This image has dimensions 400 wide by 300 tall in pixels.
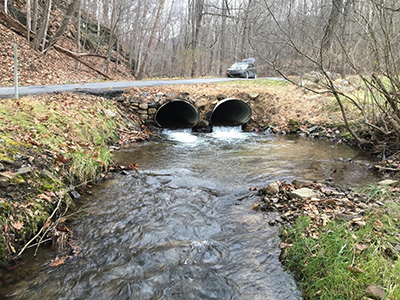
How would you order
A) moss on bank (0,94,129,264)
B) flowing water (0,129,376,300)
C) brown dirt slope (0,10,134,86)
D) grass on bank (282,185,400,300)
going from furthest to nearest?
brown dirt slope (0,10,134,86), moss on bank (0,94,129,264), flowing water (0,129,376,300), grass on bank (282,185,400,300)

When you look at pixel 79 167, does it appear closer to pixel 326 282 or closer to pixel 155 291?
pixel 155 291

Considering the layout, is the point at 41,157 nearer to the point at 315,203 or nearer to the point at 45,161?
the point at 45,161

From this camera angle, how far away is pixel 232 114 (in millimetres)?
13242

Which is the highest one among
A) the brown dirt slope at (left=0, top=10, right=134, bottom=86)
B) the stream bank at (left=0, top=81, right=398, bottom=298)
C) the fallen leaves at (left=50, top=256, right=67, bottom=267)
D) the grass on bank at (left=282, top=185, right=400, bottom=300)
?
the brown dirt slope at (left=0, top=10, right=134, bottom=86)

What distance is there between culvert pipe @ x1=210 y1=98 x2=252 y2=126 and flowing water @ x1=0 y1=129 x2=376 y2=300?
492cm

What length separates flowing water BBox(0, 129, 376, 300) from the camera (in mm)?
3111

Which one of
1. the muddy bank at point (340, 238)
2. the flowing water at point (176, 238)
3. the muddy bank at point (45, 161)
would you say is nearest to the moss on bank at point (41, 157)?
the muddy bank at point (45, 161)

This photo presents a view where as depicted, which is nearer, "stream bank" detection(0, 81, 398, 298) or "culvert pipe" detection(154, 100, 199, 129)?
"stream bank" detection(0, 81, 398, 298)

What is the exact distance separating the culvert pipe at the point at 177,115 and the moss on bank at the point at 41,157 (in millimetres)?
3503

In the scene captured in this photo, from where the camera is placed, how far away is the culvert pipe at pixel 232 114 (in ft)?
39.9

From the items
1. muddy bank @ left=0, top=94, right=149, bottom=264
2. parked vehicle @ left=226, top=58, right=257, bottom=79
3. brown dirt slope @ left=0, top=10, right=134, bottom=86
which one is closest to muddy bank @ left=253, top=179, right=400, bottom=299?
muddy bank @ left=0, top=94, right=149, bottom=264

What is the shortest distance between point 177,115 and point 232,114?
246 cm

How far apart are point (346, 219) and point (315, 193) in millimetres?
1075

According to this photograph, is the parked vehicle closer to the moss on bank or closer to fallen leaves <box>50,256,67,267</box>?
the moss on bank
